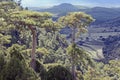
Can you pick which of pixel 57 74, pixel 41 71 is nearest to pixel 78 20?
pixel 57 74

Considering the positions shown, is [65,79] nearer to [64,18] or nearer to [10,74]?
[64,18]

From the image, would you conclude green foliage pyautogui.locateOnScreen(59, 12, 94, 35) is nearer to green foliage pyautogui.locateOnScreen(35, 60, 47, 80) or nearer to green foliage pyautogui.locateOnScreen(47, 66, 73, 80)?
green foliage pyautogui.locateOnScreen(47, 66, 73, 80)

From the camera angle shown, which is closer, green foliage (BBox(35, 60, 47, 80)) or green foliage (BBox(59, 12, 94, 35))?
green foliage (BBox(35, 60, 47, 80))

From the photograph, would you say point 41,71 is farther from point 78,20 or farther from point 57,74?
point 78,20

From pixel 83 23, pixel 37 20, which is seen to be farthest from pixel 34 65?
pixel 83 23

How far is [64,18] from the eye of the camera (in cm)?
3762

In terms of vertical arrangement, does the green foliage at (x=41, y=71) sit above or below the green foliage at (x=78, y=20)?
below

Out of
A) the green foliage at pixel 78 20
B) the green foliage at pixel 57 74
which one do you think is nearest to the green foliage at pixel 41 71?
the green foliage at pixel 57 74

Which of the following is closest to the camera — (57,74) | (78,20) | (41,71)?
(41,71)

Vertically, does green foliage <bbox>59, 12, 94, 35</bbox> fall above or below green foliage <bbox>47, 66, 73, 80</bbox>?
above

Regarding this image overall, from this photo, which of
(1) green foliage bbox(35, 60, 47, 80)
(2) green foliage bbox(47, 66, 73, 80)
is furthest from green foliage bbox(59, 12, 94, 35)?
(1) green foliage bbox(35, 60, 47, 80)

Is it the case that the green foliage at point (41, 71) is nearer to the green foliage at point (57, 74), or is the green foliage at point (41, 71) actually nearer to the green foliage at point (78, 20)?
the green foliage at point (57, 74)

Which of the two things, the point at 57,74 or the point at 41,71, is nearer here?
the point at 41,71

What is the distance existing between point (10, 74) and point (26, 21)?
330 inches
